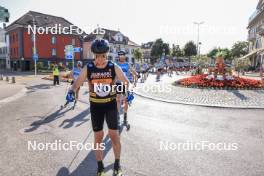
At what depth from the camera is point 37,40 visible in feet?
151

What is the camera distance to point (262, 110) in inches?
347

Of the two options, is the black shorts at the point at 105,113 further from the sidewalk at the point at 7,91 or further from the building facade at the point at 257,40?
the building facade at the point at 257,40

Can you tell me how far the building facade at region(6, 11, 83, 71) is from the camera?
44.8m

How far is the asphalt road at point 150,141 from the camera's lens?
3.90 metres

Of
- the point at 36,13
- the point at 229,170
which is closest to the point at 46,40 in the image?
the point at 36,13

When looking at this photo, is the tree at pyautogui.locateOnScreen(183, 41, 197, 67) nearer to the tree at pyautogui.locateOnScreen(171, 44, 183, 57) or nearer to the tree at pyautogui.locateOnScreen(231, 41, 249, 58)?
the tree at pyautogui.locateOnScreen(171, 44, 183, 57)

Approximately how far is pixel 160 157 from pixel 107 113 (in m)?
1.53

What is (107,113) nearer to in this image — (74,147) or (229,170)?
(74,147)

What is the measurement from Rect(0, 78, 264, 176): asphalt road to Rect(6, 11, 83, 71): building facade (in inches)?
1603

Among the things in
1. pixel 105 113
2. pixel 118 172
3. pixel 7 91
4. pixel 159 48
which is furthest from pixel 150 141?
pixel 159 48

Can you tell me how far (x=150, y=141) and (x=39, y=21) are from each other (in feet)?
157

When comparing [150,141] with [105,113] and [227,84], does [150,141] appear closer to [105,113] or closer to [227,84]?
[105,113]

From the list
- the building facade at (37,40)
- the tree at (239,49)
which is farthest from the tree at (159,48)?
the building facade at (37,40)

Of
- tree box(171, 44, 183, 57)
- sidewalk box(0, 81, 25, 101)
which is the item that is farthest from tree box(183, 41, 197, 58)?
sidewalk box(0, 81, 25, 101)
